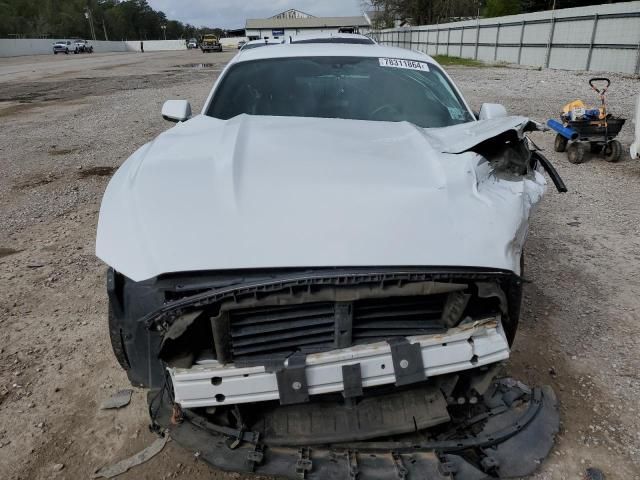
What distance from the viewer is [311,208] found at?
1833 mm

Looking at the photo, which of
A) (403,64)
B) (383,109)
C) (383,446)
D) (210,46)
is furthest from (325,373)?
(210,46)

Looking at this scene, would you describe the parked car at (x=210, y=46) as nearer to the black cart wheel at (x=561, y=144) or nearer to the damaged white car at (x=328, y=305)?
the black cart wheel at (x=561, y=144)

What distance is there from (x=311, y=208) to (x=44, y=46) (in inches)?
2491

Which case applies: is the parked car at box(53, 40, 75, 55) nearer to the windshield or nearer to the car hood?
the windshield

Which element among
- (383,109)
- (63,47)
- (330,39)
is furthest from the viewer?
(63,47)

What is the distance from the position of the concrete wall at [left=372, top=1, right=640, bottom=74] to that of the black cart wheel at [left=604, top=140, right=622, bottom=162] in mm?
10924

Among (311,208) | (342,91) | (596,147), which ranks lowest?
(596,147)

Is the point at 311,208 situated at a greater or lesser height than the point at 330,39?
lesser

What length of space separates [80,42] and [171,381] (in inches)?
2449

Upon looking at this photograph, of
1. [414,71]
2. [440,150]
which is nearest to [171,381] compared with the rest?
[440,150]

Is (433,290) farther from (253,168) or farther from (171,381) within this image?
(171,381)

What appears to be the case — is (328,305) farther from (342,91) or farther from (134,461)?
(342,91)

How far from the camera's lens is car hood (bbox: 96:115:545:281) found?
1.72 metres

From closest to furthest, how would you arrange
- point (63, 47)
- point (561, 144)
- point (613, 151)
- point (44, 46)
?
point (613, 151)
point (561, 144)
point (63, 47)
point (44, 46)
